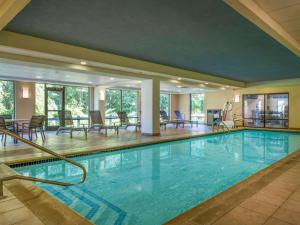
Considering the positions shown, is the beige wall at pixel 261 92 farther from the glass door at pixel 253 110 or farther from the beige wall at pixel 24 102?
the beige wall at pixel 24 102

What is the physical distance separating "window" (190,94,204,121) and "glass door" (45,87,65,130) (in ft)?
31.8

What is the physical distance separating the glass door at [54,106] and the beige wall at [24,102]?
2.03 feet

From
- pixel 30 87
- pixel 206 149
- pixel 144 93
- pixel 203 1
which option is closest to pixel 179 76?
pixel 144 93

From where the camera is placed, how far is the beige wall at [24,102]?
9.48 metres

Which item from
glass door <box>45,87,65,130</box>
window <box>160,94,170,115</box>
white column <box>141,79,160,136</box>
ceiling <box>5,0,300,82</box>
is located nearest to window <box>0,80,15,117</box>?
glass door <box>45,87,65,130</box>

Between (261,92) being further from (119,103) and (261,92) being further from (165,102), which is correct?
(119,103)

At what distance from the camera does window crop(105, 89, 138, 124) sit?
1284 centimetres

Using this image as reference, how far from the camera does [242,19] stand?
3494 millimetres

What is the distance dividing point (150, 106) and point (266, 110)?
7892mm

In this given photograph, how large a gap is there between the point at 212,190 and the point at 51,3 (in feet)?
11.7

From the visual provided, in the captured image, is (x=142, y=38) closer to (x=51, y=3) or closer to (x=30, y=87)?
(x=51, y=3)

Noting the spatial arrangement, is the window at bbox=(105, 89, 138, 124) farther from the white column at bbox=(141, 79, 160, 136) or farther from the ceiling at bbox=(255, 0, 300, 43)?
the ceiling at bbox=(255, 0, 300, 43)

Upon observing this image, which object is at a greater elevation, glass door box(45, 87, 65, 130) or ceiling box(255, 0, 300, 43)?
ceiling box(255, 0, 300, 43)

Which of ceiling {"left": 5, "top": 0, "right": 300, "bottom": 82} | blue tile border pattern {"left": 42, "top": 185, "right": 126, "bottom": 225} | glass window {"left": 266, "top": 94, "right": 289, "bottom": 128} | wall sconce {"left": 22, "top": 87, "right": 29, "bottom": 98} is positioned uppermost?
ceiling {"left": 5, "top": 0, "right": 300, "bottom": 82}
